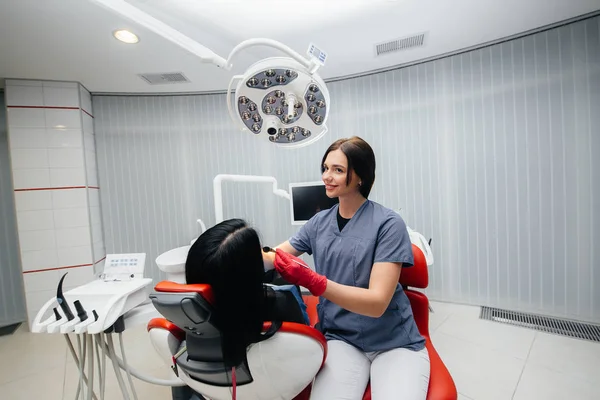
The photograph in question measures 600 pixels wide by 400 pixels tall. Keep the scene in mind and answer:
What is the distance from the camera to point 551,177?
219 centimetres

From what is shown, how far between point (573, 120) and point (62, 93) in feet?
14.4

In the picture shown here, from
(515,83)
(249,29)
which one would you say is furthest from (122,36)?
(515,83)

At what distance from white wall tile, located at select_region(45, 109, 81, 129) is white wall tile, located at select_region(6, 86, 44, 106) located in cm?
12

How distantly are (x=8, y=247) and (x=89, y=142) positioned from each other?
1286 mm

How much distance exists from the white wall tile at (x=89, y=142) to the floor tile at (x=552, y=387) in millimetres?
3870

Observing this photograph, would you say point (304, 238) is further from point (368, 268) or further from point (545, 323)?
point (545, 323)

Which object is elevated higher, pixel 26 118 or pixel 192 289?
pixel 26 118

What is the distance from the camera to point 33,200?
2535 mm

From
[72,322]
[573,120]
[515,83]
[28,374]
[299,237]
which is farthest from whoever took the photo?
[515,83]

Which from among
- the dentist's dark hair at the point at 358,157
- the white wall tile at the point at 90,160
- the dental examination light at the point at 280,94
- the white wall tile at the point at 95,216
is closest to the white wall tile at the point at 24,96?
the white wall tile at the point at 90,160

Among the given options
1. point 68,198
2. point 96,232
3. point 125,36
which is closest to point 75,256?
point 96,232

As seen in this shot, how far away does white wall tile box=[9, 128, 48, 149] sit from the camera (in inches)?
97.6

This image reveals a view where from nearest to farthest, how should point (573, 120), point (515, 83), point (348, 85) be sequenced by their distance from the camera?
1. point (573, 120)
2. point (515, 83)
3. point (348, 85)

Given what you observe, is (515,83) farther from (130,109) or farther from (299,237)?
(130,109)
